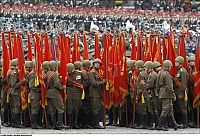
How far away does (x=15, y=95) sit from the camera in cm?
1900

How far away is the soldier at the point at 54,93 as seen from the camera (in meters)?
18.4

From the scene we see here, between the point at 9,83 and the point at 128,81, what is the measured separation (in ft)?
8.25

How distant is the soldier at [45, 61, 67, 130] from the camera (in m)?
18.4

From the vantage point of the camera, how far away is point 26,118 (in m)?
19.1

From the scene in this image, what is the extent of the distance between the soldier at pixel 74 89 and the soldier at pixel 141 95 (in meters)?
1.15

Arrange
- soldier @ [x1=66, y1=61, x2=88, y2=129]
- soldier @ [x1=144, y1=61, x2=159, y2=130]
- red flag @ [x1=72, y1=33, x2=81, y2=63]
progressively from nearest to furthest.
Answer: soldier @ [x1=144, y1=61, x2=159, y2=130] < soldier @ [x1=66, y1=61, x2=88, y2=129] < red flag @ [x1=72, y1=33, x2=81, y2=63]

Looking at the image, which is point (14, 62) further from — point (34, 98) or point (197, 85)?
point (197, 85)

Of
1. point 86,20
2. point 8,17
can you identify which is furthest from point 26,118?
point 86,20

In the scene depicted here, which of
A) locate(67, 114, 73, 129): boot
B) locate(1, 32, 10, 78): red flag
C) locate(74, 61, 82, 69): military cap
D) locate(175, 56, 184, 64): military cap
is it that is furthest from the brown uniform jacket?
locate(1, 32, 10, 78): red flag

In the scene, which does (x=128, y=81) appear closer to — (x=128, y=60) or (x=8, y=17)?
(x=128, y=60)

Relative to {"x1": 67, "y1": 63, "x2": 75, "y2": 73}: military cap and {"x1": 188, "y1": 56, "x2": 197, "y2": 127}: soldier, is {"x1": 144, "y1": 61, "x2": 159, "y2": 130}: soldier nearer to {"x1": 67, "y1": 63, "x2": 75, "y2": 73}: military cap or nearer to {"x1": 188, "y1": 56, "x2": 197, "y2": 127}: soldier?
{"x1": 188, "y1": 56, "x2": 197, "y2": 127}: soldier

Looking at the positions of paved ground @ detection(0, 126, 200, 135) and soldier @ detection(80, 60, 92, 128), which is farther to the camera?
soldier @ detection(80, 60, 92, 128)

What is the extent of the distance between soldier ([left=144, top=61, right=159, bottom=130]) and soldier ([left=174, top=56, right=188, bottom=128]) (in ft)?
1.84

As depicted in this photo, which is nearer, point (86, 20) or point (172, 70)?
point (172, 70)
